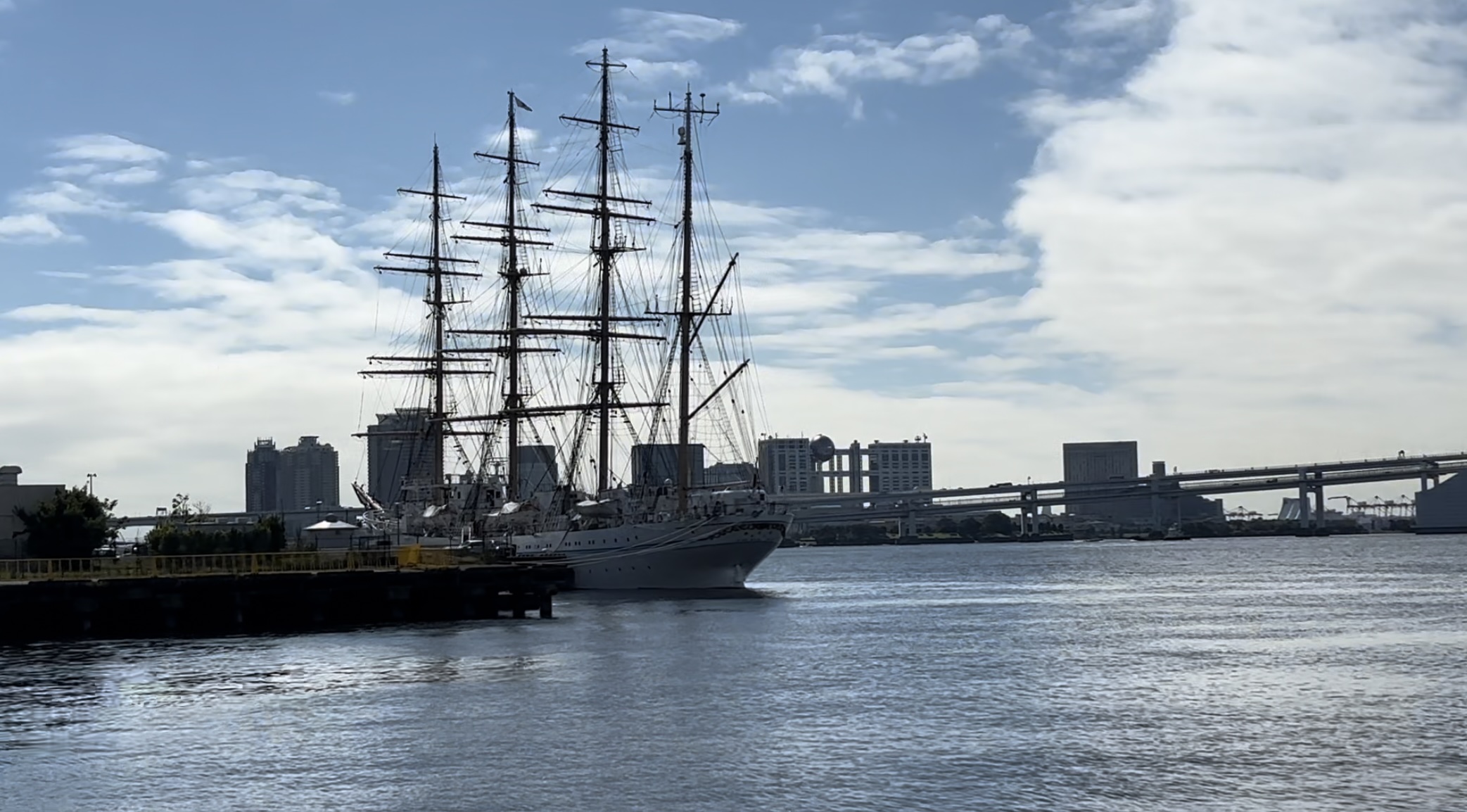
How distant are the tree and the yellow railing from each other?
6305 mm

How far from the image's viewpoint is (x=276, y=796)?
96.7 feet

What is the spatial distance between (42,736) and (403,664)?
16.0 metres

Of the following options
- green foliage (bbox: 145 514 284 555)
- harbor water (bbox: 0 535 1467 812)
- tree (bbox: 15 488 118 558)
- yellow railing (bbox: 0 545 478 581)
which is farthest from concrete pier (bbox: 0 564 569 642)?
green foliage (bbox: 145 514 284 555)

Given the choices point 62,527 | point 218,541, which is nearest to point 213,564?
point 62,527

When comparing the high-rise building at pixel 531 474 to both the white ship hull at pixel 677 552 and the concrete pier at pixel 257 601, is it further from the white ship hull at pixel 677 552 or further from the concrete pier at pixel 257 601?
the concrete pier at pixel 257 601

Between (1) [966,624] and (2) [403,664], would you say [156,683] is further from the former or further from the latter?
(1) [966,624]

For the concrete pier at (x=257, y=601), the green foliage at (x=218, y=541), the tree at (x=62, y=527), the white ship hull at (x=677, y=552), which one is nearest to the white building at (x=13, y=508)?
the tree at (x=62, y=527)

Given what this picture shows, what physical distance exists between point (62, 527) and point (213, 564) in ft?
45.5

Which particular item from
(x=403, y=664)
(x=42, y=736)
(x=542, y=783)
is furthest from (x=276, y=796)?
(x=403, y=664)

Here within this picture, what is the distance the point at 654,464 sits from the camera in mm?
111312

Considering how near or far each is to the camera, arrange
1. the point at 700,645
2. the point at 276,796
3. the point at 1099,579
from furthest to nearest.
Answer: the point at 1099,579 < the point at 700,645 < the point at 276,796

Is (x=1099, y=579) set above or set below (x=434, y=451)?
below

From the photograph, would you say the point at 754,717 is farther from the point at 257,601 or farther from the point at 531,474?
the point at 531,474

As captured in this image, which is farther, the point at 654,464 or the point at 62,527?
the point at 654,464
